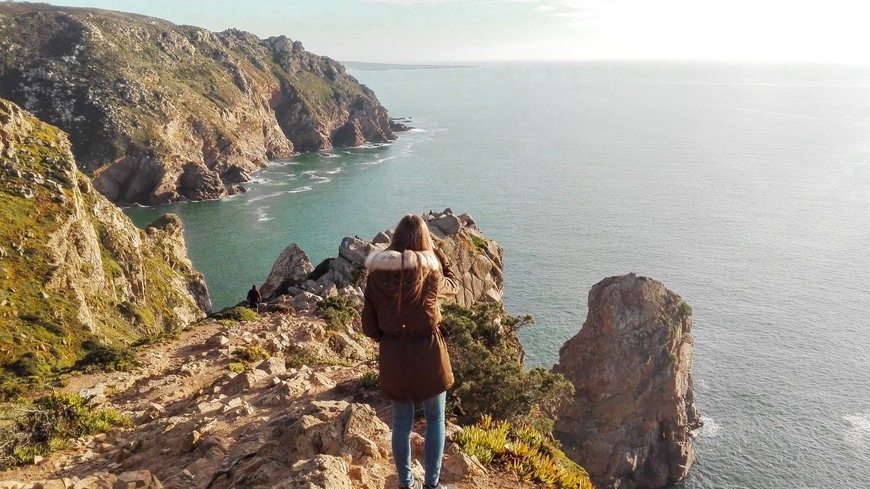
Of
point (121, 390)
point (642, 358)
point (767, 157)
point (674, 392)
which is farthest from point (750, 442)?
point (767, 157)

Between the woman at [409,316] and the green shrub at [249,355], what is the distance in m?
14.9

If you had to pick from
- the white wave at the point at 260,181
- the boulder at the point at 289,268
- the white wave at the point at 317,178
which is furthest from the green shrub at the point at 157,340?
the white wave at the point at 317,178

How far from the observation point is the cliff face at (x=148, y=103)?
111 metres

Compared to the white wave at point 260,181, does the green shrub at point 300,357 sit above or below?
above

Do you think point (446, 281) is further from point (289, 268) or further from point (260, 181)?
point (260, 181)

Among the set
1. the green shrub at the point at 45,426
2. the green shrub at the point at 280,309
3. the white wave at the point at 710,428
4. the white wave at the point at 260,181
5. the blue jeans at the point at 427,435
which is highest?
the blue jeans at the point at 427,435

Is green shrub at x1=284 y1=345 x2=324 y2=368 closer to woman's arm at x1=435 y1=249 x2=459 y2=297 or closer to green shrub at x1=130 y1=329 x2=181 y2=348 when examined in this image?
green shrub at x1=130 y1=329 x2=181 y2=348

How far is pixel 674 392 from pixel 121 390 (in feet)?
142

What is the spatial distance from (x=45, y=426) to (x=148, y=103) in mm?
129595

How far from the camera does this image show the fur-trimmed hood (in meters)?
6.45

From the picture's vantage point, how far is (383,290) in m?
6.54

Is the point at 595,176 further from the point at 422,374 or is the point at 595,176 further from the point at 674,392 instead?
the point at 422,374

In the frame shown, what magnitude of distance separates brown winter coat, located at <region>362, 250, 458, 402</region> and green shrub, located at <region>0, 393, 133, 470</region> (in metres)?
9.00

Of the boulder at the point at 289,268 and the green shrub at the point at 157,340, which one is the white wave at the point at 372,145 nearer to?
the boulder at the point at 289,268
